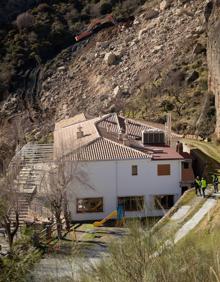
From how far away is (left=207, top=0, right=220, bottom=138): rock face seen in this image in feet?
151

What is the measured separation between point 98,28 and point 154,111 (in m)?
33.5

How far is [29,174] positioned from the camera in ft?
121

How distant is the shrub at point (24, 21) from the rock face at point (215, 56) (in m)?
47.1

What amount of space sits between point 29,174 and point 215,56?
18784mm

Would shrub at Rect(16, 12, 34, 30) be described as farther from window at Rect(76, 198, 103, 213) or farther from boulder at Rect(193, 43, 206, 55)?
window at Rect(76, 198, 103, 213)

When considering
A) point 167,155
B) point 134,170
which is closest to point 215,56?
point 167,155

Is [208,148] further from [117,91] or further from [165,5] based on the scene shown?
[165,5]

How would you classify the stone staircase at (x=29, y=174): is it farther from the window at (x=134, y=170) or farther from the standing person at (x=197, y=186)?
the standing person at (x=197, y=186)

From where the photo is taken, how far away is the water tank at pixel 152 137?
131ft

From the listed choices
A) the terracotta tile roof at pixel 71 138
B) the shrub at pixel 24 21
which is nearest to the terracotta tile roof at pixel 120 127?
the terracotta tile roof at pixel 71 138

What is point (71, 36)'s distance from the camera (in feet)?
303

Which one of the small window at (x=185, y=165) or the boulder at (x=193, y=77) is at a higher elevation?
the boulder at (x=193, y=77)

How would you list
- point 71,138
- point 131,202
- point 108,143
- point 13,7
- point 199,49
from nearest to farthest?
point 131,202, point 108,143, point 71,138, point 199,49, point 13,7

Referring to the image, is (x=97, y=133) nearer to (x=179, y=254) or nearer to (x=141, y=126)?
(x=141, y=126)
